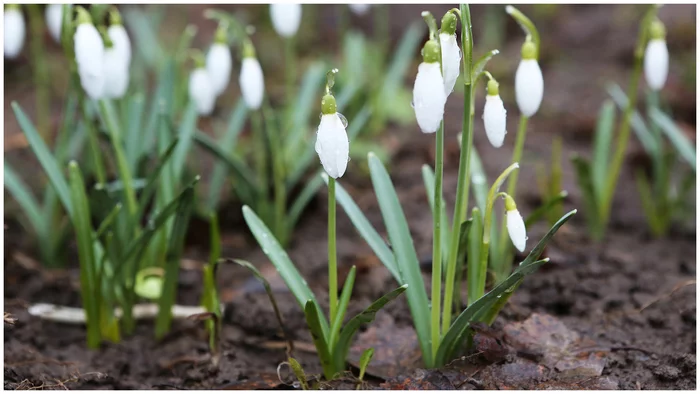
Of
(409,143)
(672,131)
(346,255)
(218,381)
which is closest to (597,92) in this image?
(409,143)

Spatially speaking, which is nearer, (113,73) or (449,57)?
(449,57)

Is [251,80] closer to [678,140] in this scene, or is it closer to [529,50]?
[529,50]

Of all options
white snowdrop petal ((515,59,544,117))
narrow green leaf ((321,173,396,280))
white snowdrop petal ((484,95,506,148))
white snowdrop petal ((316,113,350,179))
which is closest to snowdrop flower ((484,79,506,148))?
white snowdrop petal ((484,95,506,148))

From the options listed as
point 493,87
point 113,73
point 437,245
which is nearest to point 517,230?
point 437,245

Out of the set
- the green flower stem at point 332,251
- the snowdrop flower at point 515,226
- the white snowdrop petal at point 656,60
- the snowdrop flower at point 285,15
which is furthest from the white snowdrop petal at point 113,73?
the white snowdrop petal at point 656,60

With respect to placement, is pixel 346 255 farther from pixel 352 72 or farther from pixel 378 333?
pixel 352 72
